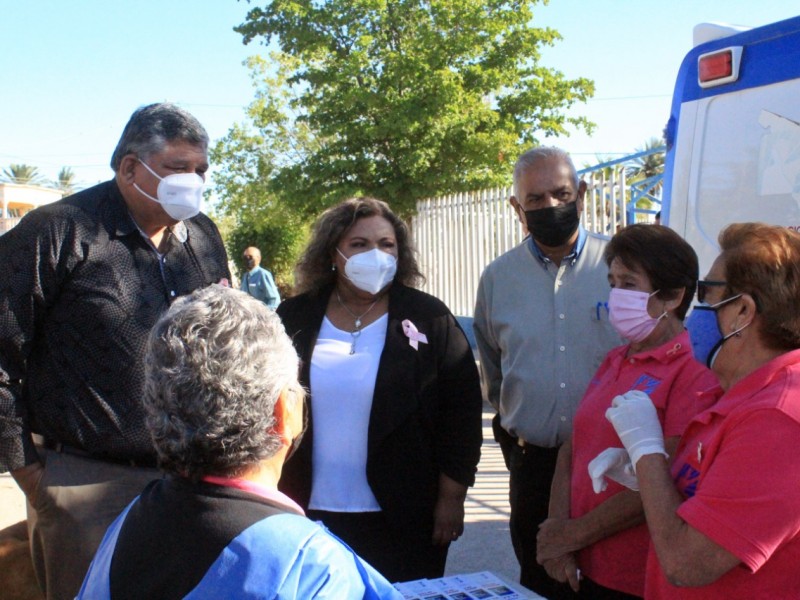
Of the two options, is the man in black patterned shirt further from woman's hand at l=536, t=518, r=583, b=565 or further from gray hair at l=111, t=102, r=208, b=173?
woman's hand at l=536, t=518, r=583, b=565

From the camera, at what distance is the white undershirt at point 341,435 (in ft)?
9.14

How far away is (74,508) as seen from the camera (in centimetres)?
246

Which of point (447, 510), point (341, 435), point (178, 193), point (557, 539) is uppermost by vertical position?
point (178, 193)

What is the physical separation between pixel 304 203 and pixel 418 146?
102 inches

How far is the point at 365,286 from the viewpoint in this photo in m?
3.04

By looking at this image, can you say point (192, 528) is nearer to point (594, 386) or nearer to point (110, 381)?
point (110, 381)

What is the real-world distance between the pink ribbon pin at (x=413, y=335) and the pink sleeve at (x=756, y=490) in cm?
140

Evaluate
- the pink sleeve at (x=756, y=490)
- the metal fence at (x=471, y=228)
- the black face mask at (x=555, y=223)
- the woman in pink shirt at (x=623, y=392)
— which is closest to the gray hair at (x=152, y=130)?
the black face mask at (x=555, y=223)

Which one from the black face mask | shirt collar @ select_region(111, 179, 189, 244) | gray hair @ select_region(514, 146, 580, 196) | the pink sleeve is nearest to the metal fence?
gray hair @ select_region(514, 146, 580, 196)

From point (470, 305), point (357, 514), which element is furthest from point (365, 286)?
point (470, 305)

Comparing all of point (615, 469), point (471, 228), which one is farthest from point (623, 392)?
point (471, 228)

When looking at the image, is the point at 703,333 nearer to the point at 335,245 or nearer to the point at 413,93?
the point at 335,245

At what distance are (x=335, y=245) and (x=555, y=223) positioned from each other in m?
0.87

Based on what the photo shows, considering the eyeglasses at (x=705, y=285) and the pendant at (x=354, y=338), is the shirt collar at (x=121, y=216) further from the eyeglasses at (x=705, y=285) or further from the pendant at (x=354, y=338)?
the eyeglasses at (x=705, y=285)
